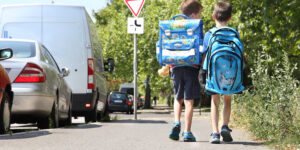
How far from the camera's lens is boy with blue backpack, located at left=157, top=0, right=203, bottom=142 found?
716 centimetres

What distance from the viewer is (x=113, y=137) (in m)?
7.78

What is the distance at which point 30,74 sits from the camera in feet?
30.3

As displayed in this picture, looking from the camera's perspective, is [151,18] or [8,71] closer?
[8,71]

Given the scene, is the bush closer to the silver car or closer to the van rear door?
the silver car

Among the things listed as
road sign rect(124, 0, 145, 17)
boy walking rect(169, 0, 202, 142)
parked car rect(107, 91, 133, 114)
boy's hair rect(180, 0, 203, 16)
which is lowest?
parked car rect(107, 91, 133, 114)

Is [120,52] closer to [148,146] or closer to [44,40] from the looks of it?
[44,40]

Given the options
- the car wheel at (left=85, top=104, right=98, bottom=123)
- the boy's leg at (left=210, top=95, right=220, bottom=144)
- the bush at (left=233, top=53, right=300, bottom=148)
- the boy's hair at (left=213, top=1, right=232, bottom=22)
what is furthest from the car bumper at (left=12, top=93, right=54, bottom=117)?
the car wheel at (left=85, top=104, right=98, bottom=123)

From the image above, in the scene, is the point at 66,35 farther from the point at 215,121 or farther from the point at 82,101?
the point at 215,121

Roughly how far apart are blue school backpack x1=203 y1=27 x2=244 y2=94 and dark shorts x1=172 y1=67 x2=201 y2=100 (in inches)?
11.5

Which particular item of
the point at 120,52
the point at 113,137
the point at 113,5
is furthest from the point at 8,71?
the point at 113,5

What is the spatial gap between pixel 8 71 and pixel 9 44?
109 centimetres

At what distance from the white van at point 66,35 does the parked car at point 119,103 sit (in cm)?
2356

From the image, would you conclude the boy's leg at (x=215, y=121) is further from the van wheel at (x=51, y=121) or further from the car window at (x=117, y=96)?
the car window at (x=117, y=96)

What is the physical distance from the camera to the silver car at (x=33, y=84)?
30.1 feet
